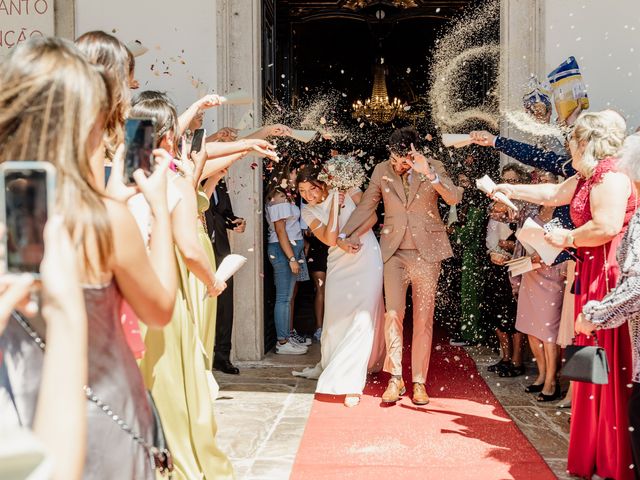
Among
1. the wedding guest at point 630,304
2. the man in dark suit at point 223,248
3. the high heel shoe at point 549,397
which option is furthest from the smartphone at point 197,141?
the high heel shoe at point 549,397

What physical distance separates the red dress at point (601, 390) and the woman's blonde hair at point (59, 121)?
305 cm

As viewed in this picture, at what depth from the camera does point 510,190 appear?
4.79 metres

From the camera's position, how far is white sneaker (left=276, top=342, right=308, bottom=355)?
25.6ft

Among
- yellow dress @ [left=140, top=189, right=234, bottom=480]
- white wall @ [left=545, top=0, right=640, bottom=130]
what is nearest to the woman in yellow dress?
yellow dress @ [left=140, top=189, right=234, bottom=480]

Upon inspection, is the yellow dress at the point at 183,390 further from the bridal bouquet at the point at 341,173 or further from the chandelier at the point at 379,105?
the chandelier at the point at 379,105

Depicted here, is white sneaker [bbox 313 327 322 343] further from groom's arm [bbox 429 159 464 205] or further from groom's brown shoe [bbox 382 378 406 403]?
groom's arm [bbox 429 159 464 205]

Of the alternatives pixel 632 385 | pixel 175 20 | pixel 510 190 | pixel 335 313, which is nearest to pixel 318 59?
pixel 175 20

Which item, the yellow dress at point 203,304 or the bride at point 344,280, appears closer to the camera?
the yellow dress at point 203,304

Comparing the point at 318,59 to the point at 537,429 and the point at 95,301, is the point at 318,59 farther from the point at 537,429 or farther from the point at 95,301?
the point at 95,301

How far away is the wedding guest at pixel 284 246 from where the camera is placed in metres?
7.80

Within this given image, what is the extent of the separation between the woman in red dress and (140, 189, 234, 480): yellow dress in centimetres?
200

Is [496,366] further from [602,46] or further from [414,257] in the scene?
[602,46]

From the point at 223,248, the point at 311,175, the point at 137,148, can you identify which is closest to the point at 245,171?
the point at 223,248

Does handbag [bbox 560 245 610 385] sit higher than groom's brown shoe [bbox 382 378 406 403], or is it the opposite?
handbag [bbox 560 245 610 385]
